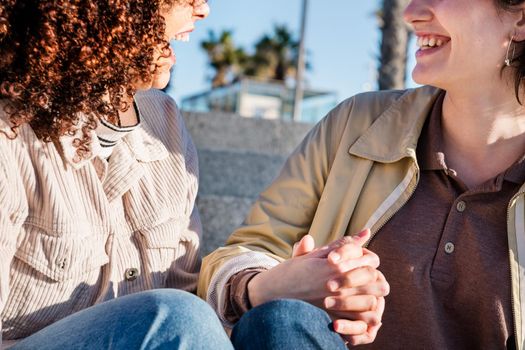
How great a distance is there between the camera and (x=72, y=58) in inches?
89.0

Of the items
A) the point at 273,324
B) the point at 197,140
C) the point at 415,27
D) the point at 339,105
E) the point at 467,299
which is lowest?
the point at 197,140

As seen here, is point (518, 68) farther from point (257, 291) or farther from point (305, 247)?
point (257, 291)

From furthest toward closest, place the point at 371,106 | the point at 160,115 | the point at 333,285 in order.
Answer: the point at 371,106, the point at 160,115, the point at 333,285

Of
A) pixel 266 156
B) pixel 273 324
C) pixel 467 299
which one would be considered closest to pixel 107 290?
pixel 273 324

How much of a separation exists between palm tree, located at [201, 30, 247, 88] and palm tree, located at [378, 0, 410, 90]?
34.0m

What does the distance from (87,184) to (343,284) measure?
2.55ft

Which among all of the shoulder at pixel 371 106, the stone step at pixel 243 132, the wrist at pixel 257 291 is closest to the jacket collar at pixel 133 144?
the wrist at pixel 257 291

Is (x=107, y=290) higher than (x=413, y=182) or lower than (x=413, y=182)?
lower

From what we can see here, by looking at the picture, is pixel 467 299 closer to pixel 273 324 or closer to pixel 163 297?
pixel 273 324

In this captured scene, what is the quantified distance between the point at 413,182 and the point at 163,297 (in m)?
1.14

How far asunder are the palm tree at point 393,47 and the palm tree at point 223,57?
111ft

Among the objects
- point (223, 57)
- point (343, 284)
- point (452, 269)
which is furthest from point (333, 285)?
point (223, 57)

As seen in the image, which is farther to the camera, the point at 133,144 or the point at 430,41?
the point at 430,41

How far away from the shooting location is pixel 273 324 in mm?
2010
